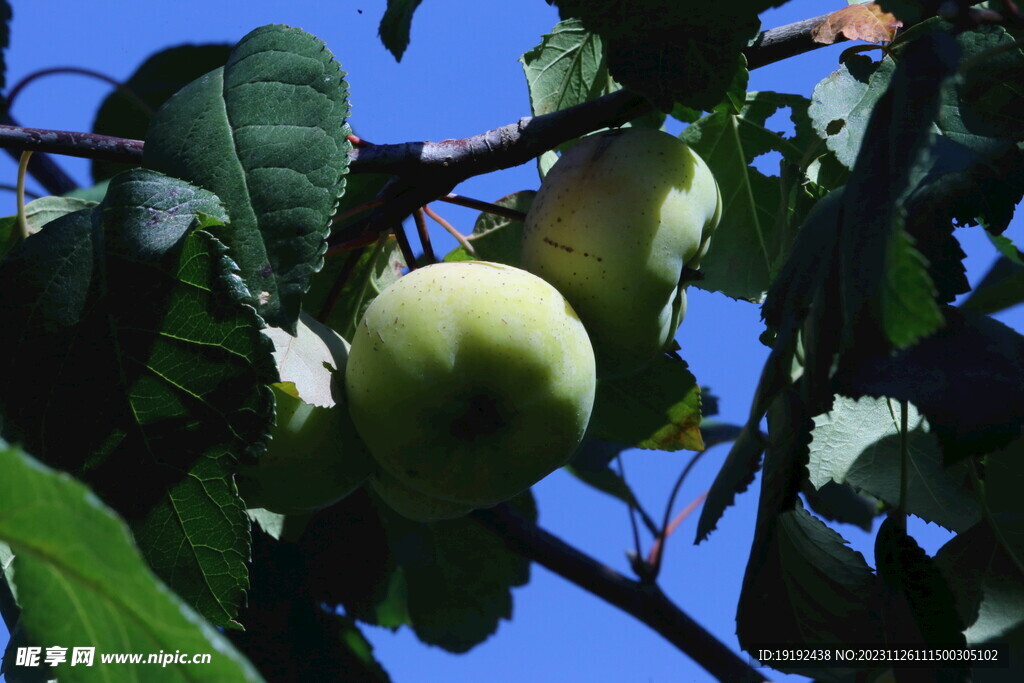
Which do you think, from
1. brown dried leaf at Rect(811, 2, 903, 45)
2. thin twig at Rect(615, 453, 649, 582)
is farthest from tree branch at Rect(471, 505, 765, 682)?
brown dried leaf at Rect(811, 2, 903, 45)

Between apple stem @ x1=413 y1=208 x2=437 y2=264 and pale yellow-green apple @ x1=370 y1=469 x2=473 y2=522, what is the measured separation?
9.1 inches

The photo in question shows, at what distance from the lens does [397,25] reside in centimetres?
118

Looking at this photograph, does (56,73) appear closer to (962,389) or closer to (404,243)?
(404,243)

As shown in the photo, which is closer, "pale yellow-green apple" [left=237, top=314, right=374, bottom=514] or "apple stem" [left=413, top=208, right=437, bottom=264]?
"pale yellow-green apple" [left=237, top=314, right=374, bottom=514]

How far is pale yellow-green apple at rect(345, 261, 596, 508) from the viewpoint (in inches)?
30.9

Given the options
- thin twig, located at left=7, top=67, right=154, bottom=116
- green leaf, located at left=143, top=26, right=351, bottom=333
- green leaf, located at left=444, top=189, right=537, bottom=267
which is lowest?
green leaf, located at left=143, top=26, right=351, bottom=333

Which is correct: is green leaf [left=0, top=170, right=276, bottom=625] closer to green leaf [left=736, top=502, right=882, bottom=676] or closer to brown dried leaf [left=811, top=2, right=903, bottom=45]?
green leaf [left=736, top=502, right=882, bottom=676]

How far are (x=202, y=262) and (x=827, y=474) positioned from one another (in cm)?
67

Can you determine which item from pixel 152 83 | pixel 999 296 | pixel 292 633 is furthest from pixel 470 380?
pixel 152 83

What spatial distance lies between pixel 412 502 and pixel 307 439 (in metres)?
0.17

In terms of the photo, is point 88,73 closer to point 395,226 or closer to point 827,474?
point 395,226

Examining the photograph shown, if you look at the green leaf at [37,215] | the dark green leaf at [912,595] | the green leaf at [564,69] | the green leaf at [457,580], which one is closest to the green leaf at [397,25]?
the green leaf at [564,69]

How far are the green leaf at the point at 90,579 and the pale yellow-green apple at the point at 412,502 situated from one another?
47 centimetres

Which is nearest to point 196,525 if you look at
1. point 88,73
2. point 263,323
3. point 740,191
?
point 263,323
